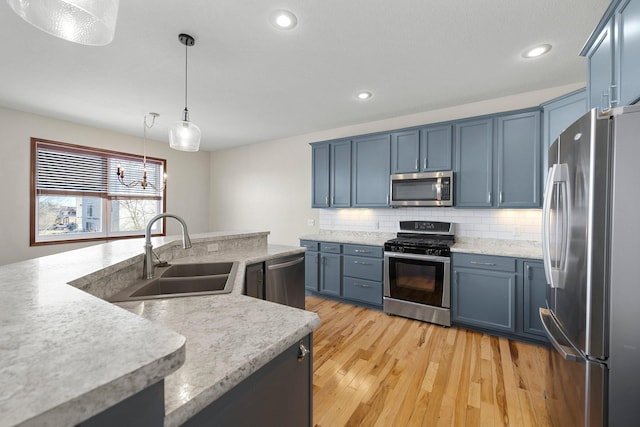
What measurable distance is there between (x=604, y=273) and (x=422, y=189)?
232cm

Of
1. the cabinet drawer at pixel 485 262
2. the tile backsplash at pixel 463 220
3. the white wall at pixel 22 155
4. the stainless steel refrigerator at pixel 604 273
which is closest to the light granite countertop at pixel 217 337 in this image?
the stainless steel refrigerator at pixel 604 273

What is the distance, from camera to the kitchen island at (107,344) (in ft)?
1.30

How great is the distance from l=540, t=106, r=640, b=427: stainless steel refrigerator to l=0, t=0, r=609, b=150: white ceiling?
1.15m

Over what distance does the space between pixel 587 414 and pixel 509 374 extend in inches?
42.9

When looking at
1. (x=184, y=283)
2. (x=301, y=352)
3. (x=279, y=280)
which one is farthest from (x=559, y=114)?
(x=184, y=283)

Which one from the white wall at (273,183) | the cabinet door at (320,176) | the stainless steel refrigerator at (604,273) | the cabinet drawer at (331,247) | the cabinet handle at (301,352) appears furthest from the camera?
the white wall at (273,183)

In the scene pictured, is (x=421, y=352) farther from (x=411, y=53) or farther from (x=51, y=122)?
(x=51, y=122)

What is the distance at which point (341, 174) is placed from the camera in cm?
405

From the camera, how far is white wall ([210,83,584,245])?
4.52m

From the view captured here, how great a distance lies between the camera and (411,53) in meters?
2.28

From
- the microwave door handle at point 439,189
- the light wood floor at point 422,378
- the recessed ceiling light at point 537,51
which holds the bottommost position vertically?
the light wood floor at point 422,378

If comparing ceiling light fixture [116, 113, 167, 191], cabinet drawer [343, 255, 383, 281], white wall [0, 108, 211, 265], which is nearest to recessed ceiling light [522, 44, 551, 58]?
cabinet drawer [343, 255, 383, 281]

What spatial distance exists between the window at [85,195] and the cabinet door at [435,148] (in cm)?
411

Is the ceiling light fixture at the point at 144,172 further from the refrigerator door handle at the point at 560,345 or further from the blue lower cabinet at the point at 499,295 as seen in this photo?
the refrigerator door handle at the point at 560,345
